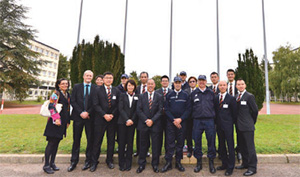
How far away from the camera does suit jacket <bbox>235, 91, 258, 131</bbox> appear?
371cm

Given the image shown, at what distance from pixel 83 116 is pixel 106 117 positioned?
1.82 ft

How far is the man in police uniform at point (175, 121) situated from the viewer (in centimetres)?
383

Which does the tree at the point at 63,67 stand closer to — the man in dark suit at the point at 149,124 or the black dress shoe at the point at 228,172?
the man in dark suit at the point at 149,124

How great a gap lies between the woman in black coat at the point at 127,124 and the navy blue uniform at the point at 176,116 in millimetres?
847

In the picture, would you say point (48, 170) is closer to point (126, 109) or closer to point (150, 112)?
point (126, 109)

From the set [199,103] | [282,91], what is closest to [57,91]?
[199,103]

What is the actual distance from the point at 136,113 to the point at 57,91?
1975 mm

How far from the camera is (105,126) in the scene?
3.98 meters

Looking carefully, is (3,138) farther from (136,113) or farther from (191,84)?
(191,84)

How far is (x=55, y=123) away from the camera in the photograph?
362cm

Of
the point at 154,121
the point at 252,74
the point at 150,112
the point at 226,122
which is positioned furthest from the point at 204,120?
the point at 252,74

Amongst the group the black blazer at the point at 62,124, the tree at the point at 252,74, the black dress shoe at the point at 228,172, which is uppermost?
the tree at the point at 252,74

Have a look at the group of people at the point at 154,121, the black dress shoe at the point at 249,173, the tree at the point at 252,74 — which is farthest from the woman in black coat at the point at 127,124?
the tree at the point at 252,74

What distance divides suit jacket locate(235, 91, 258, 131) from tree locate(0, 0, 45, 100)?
2818 centimetres
